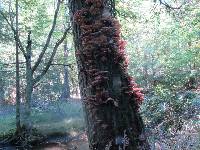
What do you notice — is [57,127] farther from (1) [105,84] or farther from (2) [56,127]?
(1) [105,84]

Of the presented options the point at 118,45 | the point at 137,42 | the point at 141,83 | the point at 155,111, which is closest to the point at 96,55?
the point at 118,45

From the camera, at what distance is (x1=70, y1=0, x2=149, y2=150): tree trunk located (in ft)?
11.6

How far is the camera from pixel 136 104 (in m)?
3.64

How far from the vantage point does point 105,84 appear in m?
3.52

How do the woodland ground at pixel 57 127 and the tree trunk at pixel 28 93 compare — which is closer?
the woodland ground at pixel 57 127

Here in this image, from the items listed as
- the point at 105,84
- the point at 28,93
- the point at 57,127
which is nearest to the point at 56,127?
the point at 57,127

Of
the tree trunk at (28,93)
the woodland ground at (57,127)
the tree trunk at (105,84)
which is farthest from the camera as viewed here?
the tree trunk at (28,93)

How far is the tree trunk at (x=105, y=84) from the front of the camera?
353cm

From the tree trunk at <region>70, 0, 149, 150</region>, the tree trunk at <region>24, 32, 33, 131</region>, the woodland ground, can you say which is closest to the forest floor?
the woodland ground

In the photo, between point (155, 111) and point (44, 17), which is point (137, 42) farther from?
point (155, 111)

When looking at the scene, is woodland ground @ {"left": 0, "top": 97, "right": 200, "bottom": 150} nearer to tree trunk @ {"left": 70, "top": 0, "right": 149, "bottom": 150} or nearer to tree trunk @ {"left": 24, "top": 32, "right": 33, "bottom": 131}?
tree trunk @ {"left": 24, "top": 32, "right": 33, "bottom": 131}

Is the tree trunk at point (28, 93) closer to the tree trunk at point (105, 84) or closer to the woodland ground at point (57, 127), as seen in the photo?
the woodland ground at point (57, 127)

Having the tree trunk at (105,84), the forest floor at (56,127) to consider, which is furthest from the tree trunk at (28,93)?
the tree trunk at (105,84)

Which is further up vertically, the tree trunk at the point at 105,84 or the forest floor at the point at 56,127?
the tree trunk at the point at 105,84
